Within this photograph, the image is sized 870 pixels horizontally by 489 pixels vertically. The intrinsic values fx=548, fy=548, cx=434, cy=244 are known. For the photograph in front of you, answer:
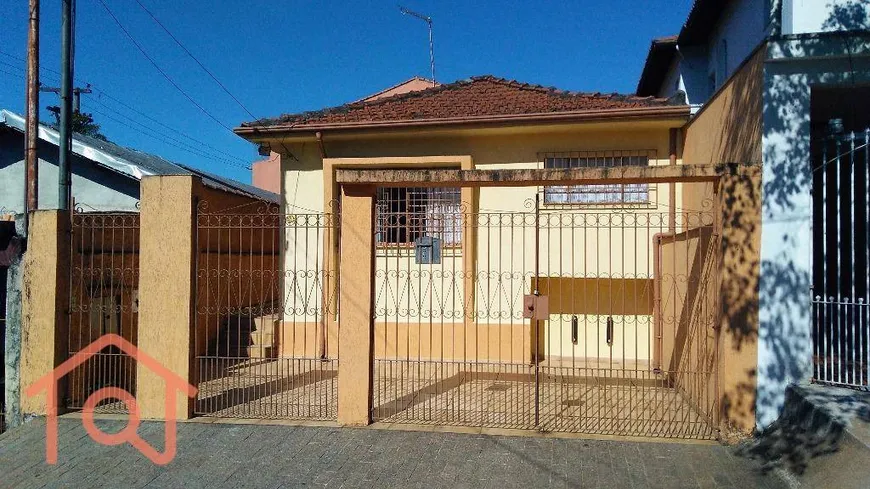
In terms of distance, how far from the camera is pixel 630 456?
4547 millimetres

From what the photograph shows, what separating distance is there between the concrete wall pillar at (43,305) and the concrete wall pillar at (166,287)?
3.21ft

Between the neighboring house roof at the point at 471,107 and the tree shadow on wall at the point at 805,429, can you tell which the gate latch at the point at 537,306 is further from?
the neighboring house roof at the point at 471,107

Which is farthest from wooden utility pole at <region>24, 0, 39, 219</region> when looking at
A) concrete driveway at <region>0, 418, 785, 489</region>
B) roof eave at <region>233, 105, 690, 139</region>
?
concrete driveway at <region>0, 418, 785, 489</region>

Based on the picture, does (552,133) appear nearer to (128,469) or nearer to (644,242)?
(644,242)

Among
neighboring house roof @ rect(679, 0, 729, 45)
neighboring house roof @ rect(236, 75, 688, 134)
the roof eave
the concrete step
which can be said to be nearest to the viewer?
the concrete step

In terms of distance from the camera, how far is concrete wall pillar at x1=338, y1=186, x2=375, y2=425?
5.22 metres

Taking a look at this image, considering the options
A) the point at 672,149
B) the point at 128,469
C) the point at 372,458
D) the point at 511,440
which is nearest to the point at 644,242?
the point at 672,149

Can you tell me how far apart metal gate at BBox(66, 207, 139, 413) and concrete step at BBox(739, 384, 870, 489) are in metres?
6.04

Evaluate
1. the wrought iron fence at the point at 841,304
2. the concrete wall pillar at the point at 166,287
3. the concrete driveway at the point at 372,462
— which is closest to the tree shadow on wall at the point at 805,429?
the concrete driveway at the point at 372,462

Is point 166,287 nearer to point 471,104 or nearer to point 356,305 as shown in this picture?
point 356,305

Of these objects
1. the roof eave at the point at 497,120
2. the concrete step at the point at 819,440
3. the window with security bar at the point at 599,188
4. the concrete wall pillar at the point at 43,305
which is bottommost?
the concrete step at the point at 819,440

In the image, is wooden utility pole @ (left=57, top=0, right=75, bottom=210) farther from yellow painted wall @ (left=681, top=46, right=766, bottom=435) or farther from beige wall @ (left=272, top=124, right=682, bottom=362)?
yellow painted wall @ (left=681, top=46, right=766, bottom=435)

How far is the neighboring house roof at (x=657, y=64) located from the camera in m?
11.1

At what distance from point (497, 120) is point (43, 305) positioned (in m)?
5.88
